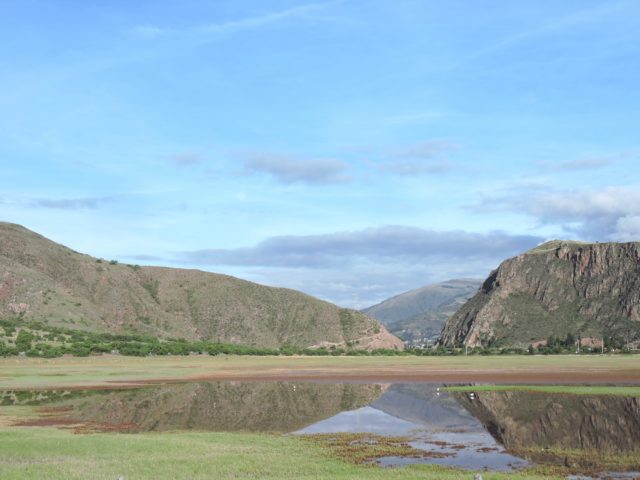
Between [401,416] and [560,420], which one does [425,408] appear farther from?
[560,420]

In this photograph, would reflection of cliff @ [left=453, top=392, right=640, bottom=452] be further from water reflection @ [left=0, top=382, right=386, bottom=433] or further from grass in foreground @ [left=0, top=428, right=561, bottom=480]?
water reflection @ [left=0, top=382, right=386, bottom=433]

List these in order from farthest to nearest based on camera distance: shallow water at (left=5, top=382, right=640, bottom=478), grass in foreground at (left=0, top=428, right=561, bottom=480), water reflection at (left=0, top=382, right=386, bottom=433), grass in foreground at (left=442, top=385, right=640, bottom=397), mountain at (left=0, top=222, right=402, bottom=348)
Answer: mountain at (left=0, top=222, right=402, bottom=348) < grass in foreground at (left=442, top=385, right=640, bottom=397) < water reflection at (left=0, top=382, right=386, bottom=433) < shallow water at (left=5, top=382, right=640, bottom=478) < grass in foreground at (left=0, top=428, right=561, bottom=480)

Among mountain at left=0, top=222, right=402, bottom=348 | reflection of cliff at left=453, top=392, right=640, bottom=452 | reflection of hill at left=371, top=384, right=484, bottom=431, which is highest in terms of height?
mountain at left=0, top=222, right=402, bottom=348

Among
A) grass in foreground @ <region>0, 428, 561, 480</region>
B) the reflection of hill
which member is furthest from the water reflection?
grass in foreground @ <region>0, 428, 561, 480</region>

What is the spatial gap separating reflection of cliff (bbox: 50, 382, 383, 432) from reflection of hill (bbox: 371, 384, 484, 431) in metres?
2.11

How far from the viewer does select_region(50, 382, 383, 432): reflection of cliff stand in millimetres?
41656

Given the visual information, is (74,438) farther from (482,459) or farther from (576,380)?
(576,380)

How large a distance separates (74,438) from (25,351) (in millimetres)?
97171

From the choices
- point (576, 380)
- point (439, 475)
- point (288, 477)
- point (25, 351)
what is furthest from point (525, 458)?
point (25, 351)

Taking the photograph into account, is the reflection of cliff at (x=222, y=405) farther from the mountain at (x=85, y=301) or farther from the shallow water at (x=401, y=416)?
the mountain at (x=85, y=301)

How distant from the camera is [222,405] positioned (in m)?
52.1

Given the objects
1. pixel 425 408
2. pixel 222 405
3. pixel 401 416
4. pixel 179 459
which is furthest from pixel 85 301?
pixel 179 459

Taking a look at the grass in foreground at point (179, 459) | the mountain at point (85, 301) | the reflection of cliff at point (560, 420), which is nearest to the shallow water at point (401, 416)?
the reflection of cliff at point (560, 420)

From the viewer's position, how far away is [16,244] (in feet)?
609
